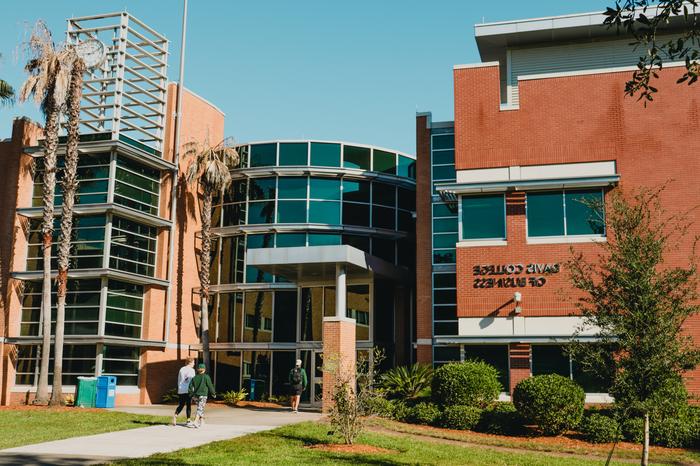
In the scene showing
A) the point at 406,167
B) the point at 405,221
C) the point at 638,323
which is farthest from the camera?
the point at 406,167

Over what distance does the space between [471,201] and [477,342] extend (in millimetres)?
4872

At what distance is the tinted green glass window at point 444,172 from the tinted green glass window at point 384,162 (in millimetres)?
4176

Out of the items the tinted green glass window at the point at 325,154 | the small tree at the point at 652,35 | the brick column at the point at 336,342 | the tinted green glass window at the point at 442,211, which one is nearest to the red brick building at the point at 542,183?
the brick column at the point at 336,342

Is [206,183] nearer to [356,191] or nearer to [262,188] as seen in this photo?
Answer: [262,188]

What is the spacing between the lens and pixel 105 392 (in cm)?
2725

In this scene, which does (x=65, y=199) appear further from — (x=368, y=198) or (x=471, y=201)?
(x=471, y=201)

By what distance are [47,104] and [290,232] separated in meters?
11.7

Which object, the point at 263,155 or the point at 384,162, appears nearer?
the point at 263,155

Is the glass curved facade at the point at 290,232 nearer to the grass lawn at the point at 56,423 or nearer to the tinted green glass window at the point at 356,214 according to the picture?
the tinted green glass window at the point at 356,214

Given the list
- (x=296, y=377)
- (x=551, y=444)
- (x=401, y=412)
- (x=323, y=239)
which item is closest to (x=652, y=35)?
(x=551, y=444)

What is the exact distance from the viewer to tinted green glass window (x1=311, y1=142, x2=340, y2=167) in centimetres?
3456

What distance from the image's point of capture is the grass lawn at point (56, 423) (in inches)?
686

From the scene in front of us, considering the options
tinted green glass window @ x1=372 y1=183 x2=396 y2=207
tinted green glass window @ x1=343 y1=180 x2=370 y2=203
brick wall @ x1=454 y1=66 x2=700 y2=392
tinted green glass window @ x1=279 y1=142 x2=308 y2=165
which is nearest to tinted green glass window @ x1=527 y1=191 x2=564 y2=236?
brick wall @ x1=454 y1=66 x2=700 y2=392

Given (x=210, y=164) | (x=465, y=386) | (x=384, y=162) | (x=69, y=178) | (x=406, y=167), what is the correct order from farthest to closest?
(x=406, y=167) → (x=384, y=162) → (x=210, y=164) → (x=69, y=178) → (x=465, y=386)
